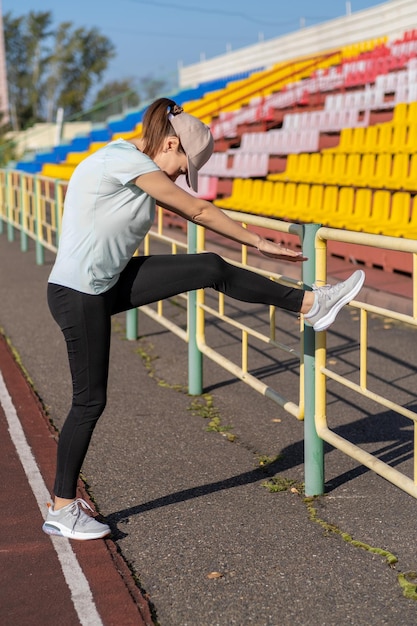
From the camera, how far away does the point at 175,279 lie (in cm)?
422

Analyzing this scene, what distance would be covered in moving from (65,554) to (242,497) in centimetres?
108

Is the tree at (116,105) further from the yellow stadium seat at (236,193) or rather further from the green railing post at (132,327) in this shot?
the green railing post at (132,327)

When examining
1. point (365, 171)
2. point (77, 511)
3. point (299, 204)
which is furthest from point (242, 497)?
point (299, 204)

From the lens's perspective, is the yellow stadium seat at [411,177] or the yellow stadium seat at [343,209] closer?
the yellow stadium seat at [411,177]

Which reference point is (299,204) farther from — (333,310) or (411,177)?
(333,310)

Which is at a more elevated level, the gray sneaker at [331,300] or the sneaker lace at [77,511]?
the gray sneaker at [331,300]

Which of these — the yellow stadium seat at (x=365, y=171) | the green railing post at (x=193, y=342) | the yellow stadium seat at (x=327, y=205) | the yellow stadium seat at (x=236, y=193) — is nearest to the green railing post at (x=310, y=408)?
the green railing post at (x=193, y=342)

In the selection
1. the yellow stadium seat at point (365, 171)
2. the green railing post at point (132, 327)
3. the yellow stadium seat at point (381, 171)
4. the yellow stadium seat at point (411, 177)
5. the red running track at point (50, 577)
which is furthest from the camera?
the yellow stadium seat at point (365, 171)

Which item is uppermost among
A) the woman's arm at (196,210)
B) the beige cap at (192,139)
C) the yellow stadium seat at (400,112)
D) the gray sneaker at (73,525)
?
the yellow stadium seat at (400,112)

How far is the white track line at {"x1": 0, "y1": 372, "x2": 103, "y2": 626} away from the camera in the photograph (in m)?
3.59

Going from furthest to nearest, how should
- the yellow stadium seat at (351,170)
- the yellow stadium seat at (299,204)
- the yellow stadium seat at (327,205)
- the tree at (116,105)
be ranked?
the tree at (116,105)
the yellow stadium seat at (299,204)
the yellow stadium seat at (351,170)
the yellow stadium seat at (327,205)

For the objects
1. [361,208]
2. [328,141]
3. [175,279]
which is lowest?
[361,208]

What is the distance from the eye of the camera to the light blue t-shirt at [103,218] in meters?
3.88

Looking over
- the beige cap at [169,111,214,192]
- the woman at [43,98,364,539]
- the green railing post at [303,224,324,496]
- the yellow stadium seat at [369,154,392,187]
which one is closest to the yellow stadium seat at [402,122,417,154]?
the yellow stadium seat at [369,154,392,187]
